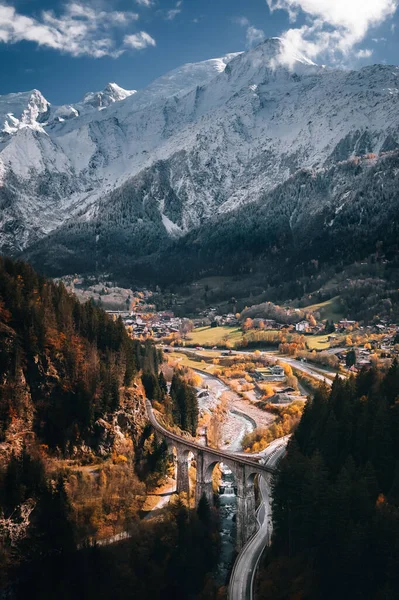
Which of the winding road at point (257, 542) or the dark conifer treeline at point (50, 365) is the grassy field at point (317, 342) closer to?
the winding road at point (257, 542)

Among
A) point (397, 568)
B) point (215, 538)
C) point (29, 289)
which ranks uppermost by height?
point (29, 289)

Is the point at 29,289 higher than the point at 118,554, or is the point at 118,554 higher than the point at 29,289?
the point at 29,289

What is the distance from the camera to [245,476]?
6925cm

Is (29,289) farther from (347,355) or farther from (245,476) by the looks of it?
(347,355)

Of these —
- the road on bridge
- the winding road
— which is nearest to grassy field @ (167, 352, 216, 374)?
the winding road

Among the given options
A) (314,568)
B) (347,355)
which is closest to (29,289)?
(314,568)

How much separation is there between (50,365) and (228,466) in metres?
25.7

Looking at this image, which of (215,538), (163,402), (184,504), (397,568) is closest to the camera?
(397,568)

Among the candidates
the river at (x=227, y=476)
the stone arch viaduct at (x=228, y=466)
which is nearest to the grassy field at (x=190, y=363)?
the river at (x=227, y=476)

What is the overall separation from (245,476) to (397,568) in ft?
76.1

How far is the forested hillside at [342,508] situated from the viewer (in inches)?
2004

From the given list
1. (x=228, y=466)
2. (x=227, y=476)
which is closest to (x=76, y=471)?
(x=228, y=466)

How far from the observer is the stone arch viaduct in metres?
67.2

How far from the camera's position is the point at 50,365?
77438 mm
